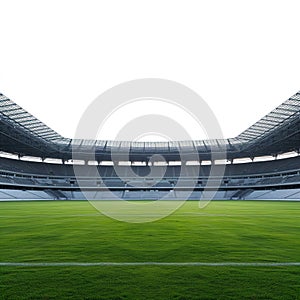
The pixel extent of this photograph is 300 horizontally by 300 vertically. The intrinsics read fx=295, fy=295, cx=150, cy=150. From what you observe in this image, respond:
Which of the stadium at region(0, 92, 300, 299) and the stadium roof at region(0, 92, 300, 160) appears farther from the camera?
the stadium roof at region(0, 92, 300, 160)

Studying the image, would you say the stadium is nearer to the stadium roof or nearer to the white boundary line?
the white boundary line

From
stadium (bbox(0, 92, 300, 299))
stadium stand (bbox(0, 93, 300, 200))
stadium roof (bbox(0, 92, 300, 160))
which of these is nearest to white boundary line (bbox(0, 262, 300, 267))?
stadium (bbox(0, 92, 300, 299))

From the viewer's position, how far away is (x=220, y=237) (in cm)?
975

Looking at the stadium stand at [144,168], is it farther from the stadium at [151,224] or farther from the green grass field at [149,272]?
the green grass field at [149,272]

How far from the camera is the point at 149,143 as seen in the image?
256 ft

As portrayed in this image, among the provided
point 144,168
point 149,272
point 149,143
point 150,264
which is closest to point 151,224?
point 150,264

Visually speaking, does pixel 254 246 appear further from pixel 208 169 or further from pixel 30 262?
pixel 208 169

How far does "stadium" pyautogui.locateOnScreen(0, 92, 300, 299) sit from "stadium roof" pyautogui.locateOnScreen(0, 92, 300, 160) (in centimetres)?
26

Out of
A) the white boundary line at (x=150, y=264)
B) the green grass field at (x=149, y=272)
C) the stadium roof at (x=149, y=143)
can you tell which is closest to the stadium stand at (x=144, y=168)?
the stadium roof at (x=149, y=143)

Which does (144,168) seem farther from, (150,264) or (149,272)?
(149,272)

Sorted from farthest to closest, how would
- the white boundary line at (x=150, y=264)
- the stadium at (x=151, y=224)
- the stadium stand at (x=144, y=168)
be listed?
1. the stadium stand at (x=144, y=168)
2. the white boundary line at (x=150, y=264)
3. the stadium at (x=151, y=224)

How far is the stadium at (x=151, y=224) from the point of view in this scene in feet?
15.9

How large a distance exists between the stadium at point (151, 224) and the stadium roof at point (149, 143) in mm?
264

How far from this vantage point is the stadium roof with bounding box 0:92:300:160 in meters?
41.4
